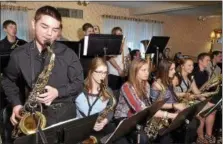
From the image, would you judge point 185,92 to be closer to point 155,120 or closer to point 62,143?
point 155,120

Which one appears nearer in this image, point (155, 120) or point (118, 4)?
point (155, 120)

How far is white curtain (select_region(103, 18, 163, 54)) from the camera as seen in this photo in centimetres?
860

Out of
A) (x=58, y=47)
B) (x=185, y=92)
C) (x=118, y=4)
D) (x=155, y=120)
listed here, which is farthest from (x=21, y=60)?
(x=118, y=4)

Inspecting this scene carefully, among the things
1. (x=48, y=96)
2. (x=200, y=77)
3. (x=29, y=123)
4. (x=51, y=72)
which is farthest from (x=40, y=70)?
(x=200, y=77)

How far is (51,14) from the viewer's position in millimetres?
1737

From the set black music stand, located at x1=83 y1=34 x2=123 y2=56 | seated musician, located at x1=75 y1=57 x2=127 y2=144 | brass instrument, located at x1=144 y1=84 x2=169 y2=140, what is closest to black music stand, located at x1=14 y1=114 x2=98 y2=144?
seated musician, located at x1=75 y1=57 x2=127 y2=144

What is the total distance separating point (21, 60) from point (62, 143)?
0.60 m

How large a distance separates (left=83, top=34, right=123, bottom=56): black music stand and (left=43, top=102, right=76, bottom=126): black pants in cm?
181

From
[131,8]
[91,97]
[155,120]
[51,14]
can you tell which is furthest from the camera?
[131,8]

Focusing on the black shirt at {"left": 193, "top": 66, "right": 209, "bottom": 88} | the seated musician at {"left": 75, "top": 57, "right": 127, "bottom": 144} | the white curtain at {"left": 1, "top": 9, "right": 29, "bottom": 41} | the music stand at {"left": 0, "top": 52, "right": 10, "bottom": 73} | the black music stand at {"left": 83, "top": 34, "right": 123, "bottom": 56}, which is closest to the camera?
the music stand at {"left": 0, "top": 52, "right": 10, "bottom": 73}

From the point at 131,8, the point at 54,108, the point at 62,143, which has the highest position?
the point at 131,8

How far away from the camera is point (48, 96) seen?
67.3 inches

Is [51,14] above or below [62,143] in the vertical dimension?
above

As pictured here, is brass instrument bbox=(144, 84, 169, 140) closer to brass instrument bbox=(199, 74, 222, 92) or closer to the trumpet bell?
brass instrument bbox=(199, 74, 222, 92)
